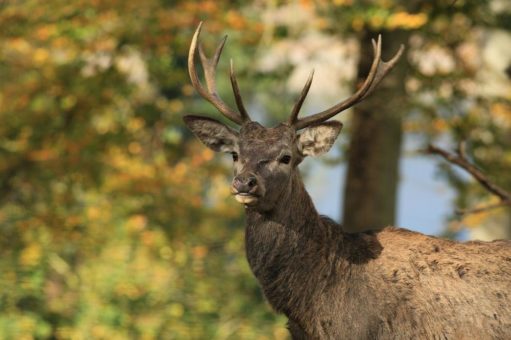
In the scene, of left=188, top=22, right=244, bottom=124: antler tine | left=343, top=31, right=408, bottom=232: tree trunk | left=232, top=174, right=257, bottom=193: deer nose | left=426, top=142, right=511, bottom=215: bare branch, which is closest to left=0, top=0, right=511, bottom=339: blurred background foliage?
left=343, top=31, right=408, bottom=232: tree trunk

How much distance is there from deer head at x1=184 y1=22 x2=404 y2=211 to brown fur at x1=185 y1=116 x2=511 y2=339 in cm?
1

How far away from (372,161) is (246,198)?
717 centimetres

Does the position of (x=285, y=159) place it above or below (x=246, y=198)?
above

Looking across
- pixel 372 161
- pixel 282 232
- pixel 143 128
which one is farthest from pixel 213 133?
pixel 143 128

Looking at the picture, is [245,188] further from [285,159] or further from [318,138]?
[318,138]

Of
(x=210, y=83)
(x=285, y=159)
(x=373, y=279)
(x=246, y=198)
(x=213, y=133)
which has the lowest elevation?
(x=373, y=279)

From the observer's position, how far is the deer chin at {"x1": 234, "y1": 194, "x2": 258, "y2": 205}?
6.34 meters

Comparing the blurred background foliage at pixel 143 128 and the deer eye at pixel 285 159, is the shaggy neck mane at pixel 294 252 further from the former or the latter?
the blurred background foliage at pixel 143 128

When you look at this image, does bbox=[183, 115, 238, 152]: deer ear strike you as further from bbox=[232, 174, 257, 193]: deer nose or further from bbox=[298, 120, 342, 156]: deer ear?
bbox=[232, 174, 257, 193]: deer nose

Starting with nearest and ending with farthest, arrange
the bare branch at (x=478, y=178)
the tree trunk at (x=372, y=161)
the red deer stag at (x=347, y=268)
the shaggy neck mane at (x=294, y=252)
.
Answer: the red deer stag at (x=347, y=268), the shaggy neck mane at (x=294, y=252), the bare branch at (x=478, y=178), the tree trunk at (x=372, y=161)

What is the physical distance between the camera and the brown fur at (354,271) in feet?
21.1

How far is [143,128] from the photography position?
15.8m

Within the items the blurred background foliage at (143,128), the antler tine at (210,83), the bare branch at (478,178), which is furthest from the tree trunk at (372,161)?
the antler tine at (210,83)

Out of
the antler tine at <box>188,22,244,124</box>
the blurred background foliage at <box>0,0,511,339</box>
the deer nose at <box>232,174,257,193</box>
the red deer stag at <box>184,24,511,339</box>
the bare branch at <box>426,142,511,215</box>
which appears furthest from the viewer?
the blurred background foliage at <box>0,0,511,339</box>
